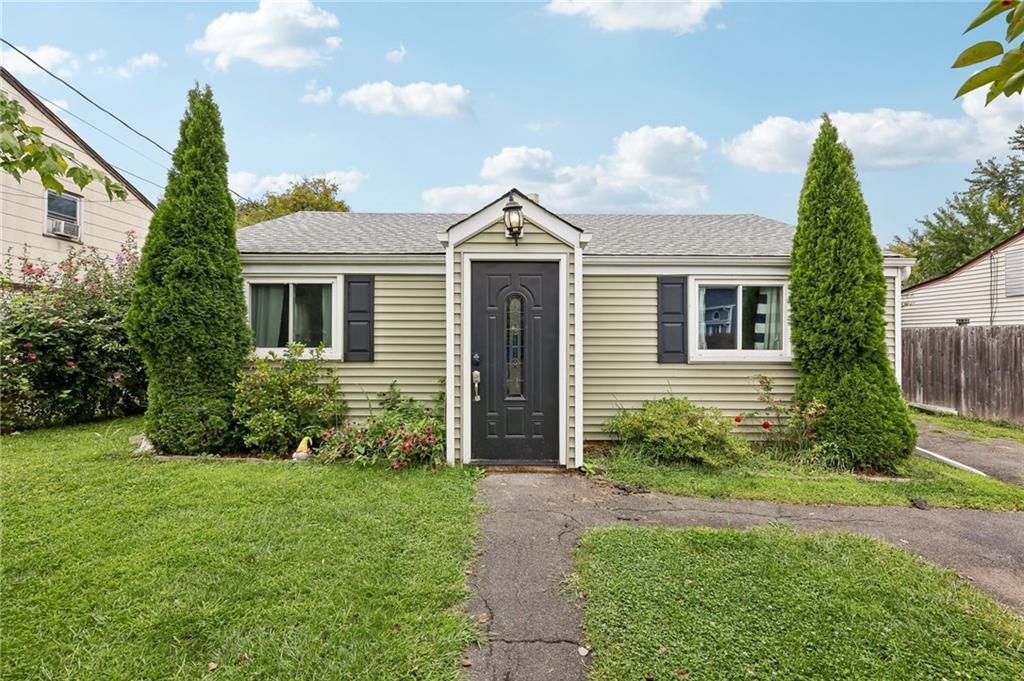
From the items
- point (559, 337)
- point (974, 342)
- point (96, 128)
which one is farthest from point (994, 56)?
point (96, 128)

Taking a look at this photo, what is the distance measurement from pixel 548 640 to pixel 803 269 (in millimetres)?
5295

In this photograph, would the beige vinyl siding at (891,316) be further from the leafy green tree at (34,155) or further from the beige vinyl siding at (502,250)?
the leafy green tree at (34,155)

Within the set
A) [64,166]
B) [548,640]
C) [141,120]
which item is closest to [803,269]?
[548,640]

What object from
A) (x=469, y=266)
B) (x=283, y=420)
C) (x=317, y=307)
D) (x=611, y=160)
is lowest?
(x=283, y=420)

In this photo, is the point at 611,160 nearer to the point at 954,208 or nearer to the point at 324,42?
the point at 324,42

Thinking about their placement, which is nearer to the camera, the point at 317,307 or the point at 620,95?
the point at 317,307

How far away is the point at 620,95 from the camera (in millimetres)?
10070

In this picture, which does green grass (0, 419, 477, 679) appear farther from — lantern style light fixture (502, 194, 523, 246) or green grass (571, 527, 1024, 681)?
lantern style light fixture (502, 194, 523, 246)

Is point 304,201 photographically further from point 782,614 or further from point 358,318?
point 782,614

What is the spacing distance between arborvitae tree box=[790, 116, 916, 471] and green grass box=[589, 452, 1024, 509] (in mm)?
484

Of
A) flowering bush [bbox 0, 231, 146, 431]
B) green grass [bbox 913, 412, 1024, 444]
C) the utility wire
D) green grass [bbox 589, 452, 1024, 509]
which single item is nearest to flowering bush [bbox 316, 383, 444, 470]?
green grass [bbox 589, 452, 1024, 509]

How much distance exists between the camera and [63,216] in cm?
916

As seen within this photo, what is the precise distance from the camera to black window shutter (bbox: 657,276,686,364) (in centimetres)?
594

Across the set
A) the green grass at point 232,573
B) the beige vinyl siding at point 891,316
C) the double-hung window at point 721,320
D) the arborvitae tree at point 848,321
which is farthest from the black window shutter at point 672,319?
the green grass at point 232,573
